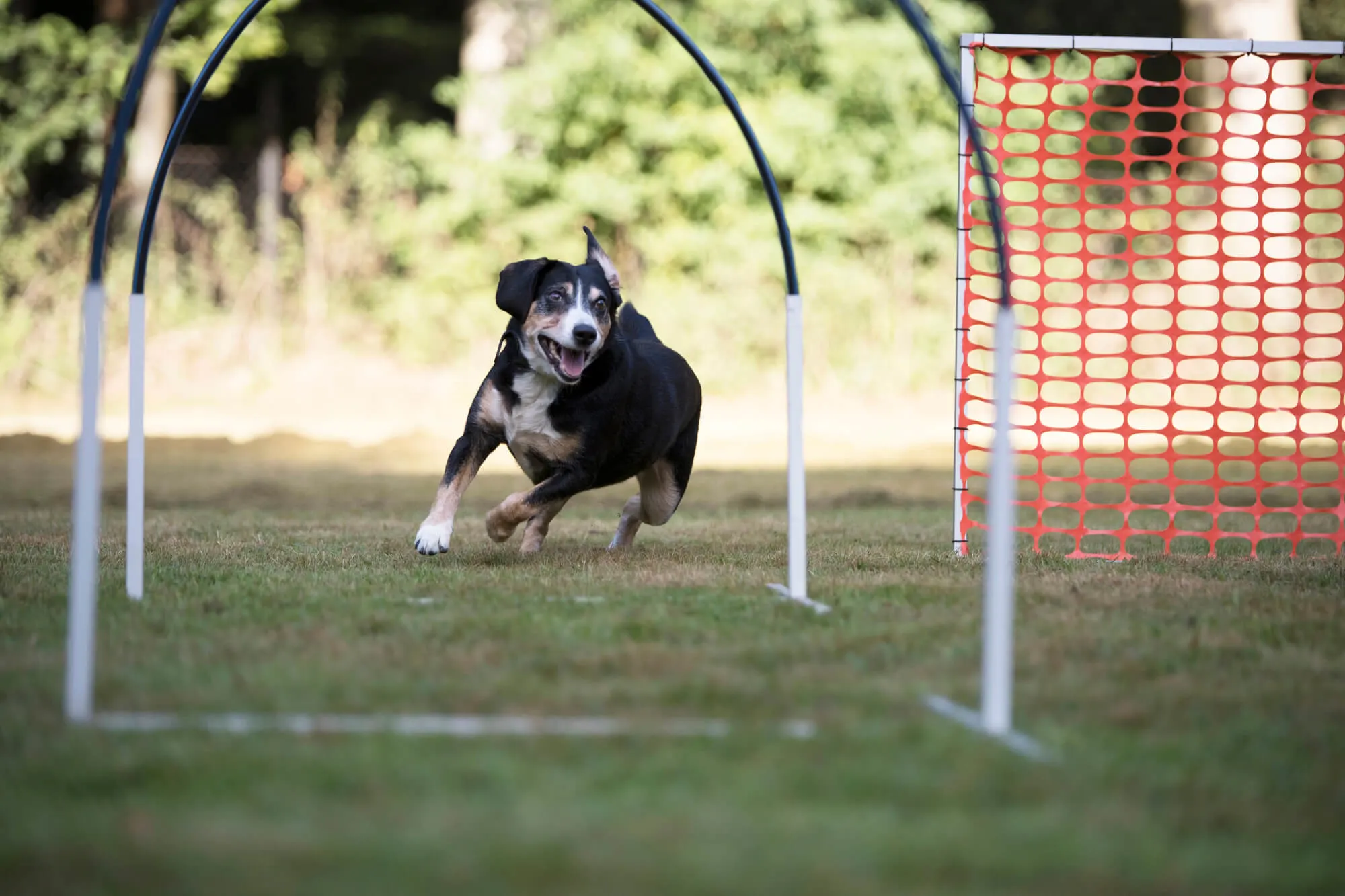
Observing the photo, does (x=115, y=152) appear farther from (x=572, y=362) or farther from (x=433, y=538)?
(x=572, y=362)

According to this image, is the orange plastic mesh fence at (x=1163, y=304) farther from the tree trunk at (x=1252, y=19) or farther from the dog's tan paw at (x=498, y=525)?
the dog's tan paw at (x=498, y=525)

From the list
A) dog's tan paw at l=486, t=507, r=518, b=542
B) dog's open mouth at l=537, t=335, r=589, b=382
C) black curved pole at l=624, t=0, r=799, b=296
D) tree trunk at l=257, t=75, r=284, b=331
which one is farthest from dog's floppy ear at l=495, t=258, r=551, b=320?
tree trunk at l=257, t=75, r=284, b=331

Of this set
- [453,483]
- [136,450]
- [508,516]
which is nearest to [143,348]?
[136,450]

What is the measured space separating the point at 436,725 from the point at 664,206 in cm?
1576

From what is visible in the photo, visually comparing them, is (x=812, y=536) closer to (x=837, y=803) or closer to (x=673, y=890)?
(x=837, y=803)

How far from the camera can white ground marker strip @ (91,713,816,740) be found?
3695mm

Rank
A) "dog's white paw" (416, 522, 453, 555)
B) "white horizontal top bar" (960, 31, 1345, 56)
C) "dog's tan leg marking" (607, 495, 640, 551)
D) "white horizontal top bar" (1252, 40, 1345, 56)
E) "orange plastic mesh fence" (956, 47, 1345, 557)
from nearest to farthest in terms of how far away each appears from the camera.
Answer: "dog's white paw" (416, 522, 453, 555) < "white horizontal top bar" (960, 31, 1345, 56) < "white horizontal top bar" (1252, 40, 1345, 56) < "dog's tan leg marking" (607, 495, 640, 551) < "orange plastic mesh fence" (956, 47, 1345, 557)

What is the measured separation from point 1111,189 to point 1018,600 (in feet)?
54.6

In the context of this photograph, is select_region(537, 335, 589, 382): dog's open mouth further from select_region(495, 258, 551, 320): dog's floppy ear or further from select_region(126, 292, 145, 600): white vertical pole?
select_region(126, 292, 145, 600): white vertical pole

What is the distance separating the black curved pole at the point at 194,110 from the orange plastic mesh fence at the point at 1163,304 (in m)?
2.14

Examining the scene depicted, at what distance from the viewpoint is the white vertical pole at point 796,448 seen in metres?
5.55

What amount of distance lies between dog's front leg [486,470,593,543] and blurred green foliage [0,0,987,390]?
1100 cm

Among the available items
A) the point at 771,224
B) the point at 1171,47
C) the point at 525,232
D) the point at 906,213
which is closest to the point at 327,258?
the point at 525,232

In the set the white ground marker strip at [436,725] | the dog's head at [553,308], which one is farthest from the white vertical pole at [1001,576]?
the dog's head at [553,308]
